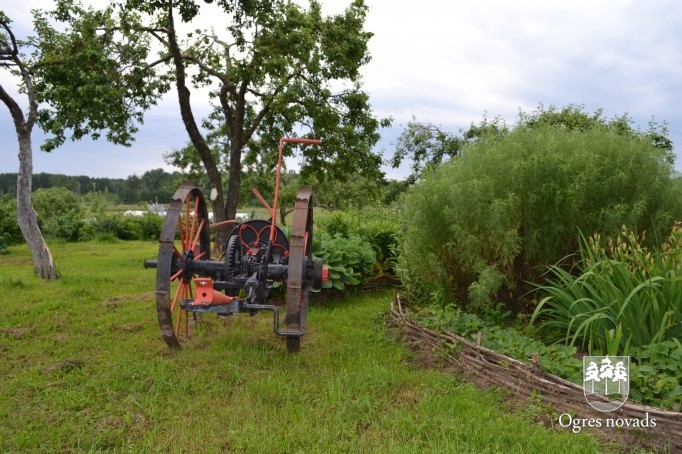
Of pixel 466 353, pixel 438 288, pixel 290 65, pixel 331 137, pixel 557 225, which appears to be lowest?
pixel 466 353

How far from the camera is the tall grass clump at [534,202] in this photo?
500cm

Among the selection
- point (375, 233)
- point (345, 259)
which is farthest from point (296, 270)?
point (375, 233)

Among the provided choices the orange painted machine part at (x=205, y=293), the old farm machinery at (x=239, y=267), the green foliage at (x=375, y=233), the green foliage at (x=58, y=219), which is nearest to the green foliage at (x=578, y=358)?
the old farm machinery at (x=239, y=267)

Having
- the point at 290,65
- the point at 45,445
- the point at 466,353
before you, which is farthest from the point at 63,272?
the point at 466,353

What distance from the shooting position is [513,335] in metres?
4.60

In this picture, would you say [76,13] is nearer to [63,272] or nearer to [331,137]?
[63,272]

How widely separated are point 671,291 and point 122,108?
449 inches

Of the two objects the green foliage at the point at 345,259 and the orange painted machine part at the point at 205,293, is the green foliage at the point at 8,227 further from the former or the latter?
the orange painted machine part at the point at 205,293

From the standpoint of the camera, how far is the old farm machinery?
4.34m

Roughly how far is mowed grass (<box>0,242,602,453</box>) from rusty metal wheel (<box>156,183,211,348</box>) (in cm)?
40

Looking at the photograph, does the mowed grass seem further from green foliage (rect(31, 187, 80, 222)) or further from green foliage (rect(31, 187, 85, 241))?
green foliage (rect(31, 187, 80, 222))

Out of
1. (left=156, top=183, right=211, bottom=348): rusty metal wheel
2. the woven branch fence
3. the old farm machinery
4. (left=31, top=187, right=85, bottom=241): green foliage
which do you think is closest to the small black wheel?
the old farm machinery

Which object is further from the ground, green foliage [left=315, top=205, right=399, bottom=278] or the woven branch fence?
green foliage [left=315, top=205, right=399, bottom=278]

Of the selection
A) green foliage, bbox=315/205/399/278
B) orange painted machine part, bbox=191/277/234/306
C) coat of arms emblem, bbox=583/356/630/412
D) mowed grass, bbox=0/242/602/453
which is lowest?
mowed grass, bbox=0/242/602/453
